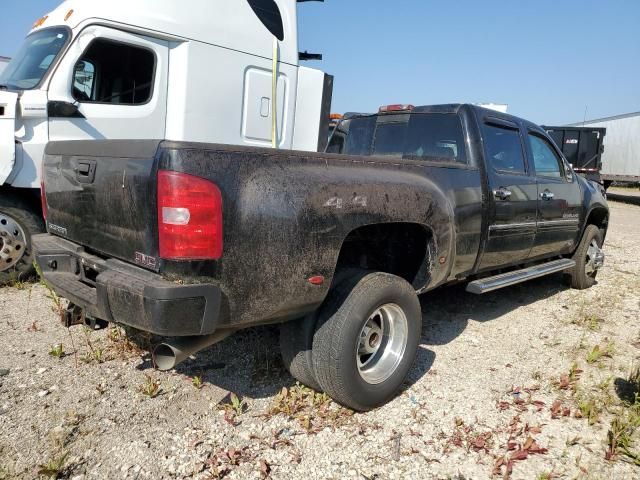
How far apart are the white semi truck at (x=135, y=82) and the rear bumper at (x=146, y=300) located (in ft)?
8.54

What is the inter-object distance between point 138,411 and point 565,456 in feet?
7.60

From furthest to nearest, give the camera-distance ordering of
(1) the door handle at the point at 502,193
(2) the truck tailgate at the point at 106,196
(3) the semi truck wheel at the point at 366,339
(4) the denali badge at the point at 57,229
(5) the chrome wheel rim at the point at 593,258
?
(5) the chrome wheel rim at the point at 593,258 < (1) the door handle at the point at 502,193 < (4) the denali badge at the point at 57,229 < (3) the semi truck wheel at the point at 366,339 < (2) the truck tailgate at the point at 106,196

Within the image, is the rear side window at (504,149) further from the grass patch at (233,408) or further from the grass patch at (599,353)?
the grass patch at (233,408)

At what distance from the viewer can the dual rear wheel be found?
262 centimetres

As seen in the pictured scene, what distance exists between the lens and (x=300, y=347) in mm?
2736

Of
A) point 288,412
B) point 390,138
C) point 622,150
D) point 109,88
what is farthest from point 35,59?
point 622,150

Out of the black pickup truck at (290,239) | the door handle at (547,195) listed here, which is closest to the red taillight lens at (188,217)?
the black pickup truck at (290,239)

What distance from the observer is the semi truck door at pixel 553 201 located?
4.49 metres

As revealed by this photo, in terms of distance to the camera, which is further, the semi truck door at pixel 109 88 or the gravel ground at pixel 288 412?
the semi truck door at pixel 109 88

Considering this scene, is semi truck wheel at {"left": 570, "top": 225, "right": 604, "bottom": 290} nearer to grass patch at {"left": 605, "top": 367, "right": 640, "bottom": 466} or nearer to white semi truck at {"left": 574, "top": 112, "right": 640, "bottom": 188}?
grass patch at {"left": 605, "top": 367, "right": 640, "bottom": 466}

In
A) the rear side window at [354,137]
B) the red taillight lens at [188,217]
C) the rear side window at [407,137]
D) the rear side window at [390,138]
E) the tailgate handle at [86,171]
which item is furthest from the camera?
the rear side window at [354,137]

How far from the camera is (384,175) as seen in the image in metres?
2.79

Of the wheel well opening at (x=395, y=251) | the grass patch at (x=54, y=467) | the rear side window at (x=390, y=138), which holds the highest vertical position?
the rear side window at (x=390, y=138)

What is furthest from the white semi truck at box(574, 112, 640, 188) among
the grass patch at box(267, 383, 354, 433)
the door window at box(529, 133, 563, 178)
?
the grass patch at box(267, 383, 354, 433)
